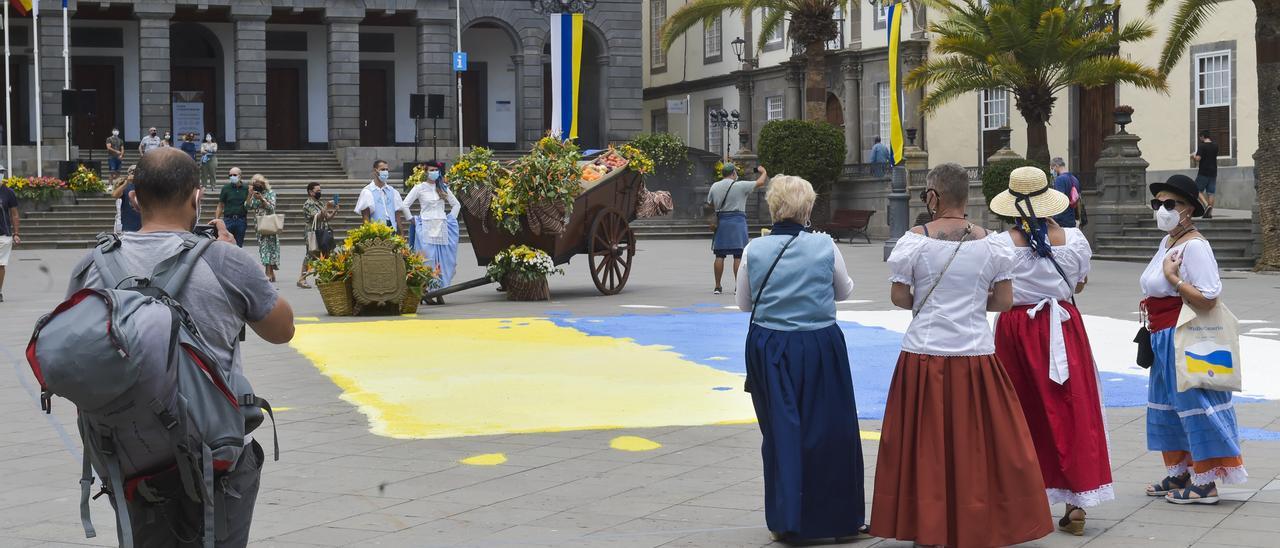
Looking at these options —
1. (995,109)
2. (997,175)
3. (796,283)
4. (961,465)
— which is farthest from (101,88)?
(961,465)

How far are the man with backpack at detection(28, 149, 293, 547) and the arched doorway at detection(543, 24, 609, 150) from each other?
41.4 meters

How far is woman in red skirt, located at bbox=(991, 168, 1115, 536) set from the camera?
6.06m

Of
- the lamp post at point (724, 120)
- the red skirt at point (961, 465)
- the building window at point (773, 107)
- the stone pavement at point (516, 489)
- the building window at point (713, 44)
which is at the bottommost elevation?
the stone pavement at point (516, 489)

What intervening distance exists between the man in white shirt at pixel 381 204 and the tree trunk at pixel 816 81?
58.8 feet

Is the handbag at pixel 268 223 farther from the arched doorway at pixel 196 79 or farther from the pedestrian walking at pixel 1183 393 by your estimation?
the arched doorway at pixel 196 79

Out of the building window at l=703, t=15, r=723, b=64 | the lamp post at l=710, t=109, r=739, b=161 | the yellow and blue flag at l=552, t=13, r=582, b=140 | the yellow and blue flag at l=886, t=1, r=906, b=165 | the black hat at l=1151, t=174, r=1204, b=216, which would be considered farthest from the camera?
the building window at l=703, t=15, r=723, b=64

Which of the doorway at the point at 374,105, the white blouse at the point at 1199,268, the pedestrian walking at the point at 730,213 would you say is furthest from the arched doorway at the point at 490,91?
the white blouse at the point at 1199,268

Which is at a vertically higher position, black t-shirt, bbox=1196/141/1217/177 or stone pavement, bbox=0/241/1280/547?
black t-shirt, bbox=1196/141/1217/177

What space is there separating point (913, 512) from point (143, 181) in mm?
3063

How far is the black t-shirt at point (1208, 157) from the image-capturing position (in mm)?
26391

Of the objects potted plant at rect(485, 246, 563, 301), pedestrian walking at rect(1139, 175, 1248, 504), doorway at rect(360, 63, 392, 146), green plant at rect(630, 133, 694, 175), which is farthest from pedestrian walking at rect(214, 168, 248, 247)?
doorway at rect(360, 63, 392, 146)

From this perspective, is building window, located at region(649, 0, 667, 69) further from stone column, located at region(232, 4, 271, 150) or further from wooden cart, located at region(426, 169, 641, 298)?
wooden cart, located at region(426, 169, 641, 298)

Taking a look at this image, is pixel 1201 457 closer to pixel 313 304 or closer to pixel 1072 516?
pixel 1072 516

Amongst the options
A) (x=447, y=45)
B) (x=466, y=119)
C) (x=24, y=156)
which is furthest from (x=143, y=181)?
(x=466, y=119)
